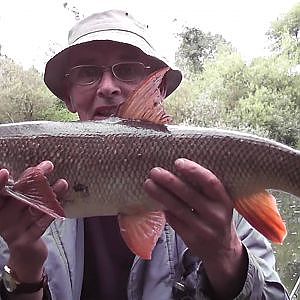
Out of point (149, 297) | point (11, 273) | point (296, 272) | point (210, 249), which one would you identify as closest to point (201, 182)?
point (210, 249)

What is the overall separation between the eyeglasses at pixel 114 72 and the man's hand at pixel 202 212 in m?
0.61

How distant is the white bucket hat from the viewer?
2.15 m

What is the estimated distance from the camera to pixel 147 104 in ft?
5.59

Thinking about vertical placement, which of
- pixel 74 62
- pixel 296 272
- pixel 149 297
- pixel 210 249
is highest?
pixel 74 62

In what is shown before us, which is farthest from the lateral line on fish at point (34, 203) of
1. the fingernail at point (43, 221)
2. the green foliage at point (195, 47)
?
the green foliage at point (195, 47)

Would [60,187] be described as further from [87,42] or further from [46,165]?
[87,42]

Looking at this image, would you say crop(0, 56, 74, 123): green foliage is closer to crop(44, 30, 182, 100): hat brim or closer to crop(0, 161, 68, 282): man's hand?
crop(44, 30, 182, 100): hat brim

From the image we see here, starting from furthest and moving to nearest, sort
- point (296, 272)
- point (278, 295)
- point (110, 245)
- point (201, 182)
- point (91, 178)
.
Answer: point (296, 272) < point (110, 245) < point (278, 295) < point (91, 178) < point (201, 182)

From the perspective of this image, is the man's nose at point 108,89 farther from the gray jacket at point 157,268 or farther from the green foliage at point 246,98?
the green foliage at point 246,98

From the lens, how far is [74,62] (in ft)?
7.35

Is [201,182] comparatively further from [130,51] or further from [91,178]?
[130,51]

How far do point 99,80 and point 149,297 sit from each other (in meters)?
0.72

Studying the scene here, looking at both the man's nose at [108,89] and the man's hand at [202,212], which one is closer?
the man's hand at [202,212]

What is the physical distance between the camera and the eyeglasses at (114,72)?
2.14m
